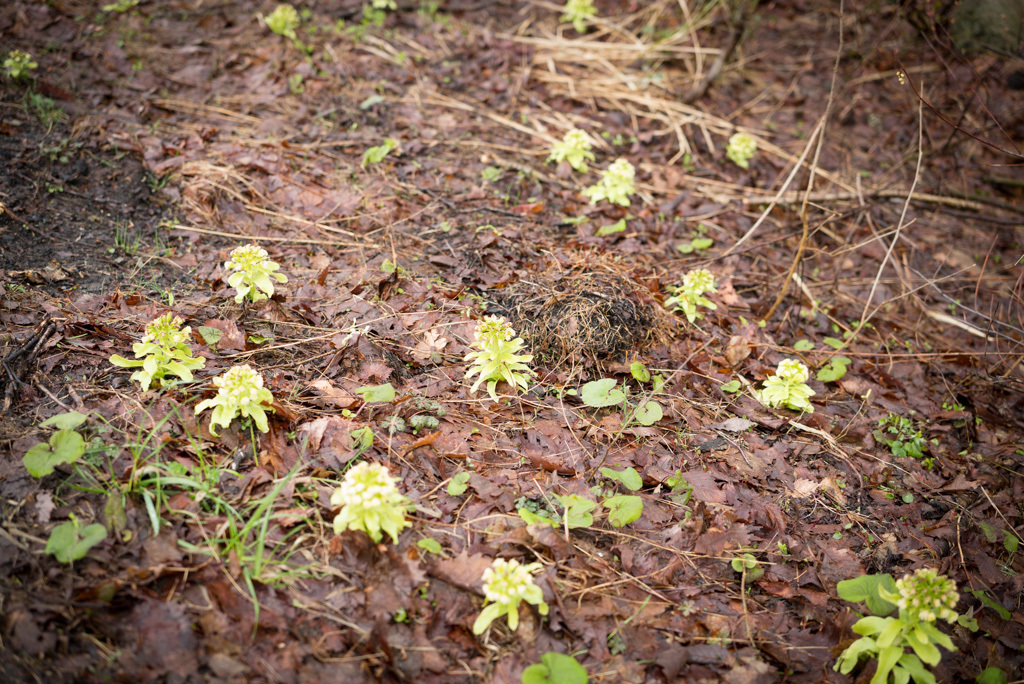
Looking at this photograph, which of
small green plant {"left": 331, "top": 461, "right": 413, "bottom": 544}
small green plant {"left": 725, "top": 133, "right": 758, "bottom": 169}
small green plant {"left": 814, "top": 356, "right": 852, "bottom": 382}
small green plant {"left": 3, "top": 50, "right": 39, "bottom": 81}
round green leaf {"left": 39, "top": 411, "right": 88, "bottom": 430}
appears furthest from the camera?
small green plant {"left": 725, "top": 133, "right": 758, "bottom": 169}

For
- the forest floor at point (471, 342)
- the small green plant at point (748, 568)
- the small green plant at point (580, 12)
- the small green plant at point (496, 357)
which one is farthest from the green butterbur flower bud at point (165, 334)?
the small green plant at point (580, 12)

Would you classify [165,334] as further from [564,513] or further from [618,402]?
[618,402]

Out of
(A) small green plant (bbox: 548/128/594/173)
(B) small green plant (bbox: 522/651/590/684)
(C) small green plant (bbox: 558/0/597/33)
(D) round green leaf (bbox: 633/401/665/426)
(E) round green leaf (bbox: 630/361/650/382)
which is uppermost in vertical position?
(C) small green plant (bbox: 558/0/597/33)

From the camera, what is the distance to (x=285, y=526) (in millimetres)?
2061

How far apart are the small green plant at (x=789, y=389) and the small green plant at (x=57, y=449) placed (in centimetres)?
306

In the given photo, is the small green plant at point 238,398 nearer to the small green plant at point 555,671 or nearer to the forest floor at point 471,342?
the forest floor at point 471,342

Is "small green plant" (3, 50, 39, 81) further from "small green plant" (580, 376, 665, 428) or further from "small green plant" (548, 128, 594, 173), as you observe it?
"small green plant" (580, 376, 665, 428)

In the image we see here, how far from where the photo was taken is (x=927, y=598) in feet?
6.56

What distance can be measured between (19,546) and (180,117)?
340cm

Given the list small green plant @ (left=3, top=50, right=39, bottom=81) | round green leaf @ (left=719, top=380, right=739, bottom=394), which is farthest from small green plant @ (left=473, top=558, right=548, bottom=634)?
Result: small green plant @ (left=3, top=50, right=39, bottom=81)

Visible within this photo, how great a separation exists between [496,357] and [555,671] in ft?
4.25

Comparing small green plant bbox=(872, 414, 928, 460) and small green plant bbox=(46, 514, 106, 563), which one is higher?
small green plant bbox=(46, 514, 106, 563)

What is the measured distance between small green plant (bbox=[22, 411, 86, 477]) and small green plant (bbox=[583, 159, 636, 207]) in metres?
3.27

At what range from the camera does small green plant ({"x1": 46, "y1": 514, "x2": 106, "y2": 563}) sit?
180 centimetres
